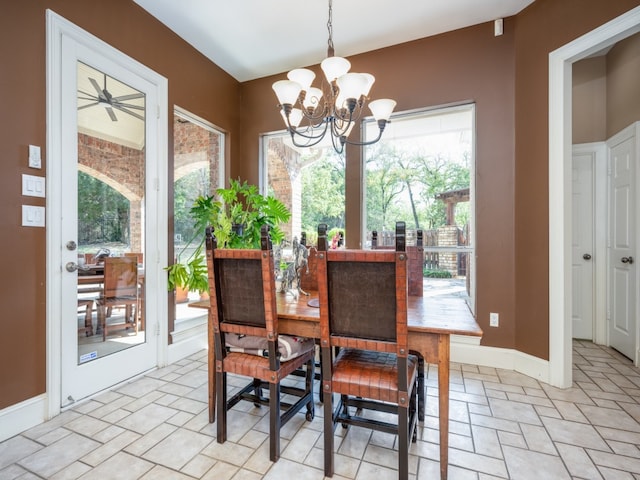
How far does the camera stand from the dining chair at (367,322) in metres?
1.32

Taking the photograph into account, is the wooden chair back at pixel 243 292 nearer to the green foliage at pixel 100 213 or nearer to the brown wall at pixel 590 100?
the green foliage at pixel 100 213

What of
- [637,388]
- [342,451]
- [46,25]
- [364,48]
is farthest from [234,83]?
[637,388]

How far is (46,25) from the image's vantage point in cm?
196

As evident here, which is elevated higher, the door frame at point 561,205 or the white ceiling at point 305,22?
the white ceiling at point 305,22

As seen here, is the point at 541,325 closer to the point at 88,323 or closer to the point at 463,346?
the point at 463,346

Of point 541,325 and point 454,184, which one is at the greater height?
point 454,184

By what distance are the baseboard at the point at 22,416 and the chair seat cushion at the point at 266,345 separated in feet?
4.01

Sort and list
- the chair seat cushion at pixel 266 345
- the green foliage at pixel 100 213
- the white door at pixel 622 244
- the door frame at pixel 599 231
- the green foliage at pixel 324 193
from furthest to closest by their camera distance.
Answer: the green foliage at pixel 324 193
the door frame at pixel 599 231
the white door at pixel 622 244
the green foliage at pixel 100 213
the chair seat cushion at pixel 266 345

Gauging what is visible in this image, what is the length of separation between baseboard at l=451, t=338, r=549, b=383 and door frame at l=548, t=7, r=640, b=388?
0.09 metres

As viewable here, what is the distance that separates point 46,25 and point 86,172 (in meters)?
0.90

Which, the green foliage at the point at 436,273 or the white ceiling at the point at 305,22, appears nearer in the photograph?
the white ceiling at the point at 305,22

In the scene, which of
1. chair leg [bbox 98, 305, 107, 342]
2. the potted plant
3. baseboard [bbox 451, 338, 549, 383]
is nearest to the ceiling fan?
the potted plant

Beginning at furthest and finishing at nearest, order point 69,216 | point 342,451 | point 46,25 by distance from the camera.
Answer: point 69,216 < point 46,25 < point 342,451

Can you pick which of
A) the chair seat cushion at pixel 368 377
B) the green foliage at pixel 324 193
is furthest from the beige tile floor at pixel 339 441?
the green foliage at pixel 324 193
